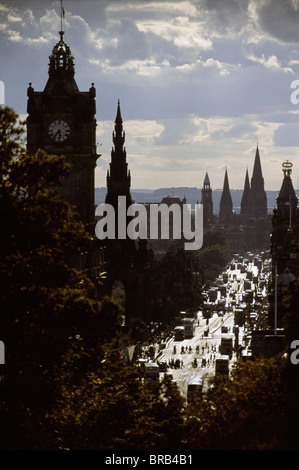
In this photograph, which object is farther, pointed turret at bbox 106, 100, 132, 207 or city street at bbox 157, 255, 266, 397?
pointed turret at bbox 106, 100, 132, 207

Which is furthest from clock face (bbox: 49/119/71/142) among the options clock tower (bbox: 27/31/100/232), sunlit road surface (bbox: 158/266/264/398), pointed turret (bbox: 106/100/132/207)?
pointed turret (bbox: 106/100/132/207)

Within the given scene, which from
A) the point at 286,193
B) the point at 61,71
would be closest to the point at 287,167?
the point at 286,193

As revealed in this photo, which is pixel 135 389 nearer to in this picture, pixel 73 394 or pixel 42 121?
pixel 73 394

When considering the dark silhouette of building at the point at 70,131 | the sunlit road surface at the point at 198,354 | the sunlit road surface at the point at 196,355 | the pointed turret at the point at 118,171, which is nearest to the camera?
the dark silhouette of building at the point at 70,131

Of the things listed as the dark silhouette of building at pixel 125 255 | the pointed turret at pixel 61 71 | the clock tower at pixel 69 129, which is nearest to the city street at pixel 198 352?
the dark silhouette of building at pixel 125 255

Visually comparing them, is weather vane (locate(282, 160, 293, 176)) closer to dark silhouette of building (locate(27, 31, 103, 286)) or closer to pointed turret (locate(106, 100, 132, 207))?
pointed turret (locate(106, 100, 132, 207))

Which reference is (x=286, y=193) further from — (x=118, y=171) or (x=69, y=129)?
→ (x=69, y=129)

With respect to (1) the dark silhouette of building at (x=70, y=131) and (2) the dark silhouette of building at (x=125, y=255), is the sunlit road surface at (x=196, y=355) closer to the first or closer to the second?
(2) the dark silhouette of building at (x=125, y=255)

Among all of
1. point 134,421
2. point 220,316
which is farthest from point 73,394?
point 220,316

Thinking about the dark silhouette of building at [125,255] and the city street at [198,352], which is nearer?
the city street at [198,352]
